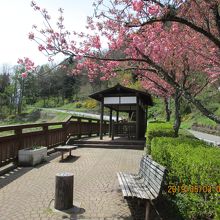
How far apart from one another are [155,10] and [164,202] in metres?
3.97

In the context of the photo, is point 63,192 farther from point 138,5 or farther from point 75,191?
point 138,5

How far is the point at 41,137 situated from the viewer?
12.6 metres

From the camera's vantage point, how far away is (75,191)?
7.20 metres

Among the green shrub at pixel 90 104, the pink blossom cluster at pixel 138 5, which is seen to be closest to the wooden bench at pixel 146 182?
the pink blossom cluster at pixel 138 5

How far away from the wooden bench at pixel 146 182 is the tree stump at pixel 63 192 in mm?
1017

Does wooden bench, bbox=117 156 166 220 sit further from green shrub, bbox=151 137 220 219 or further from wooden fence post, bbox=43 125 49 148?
wooden fence post, bbox=43 125 49 148

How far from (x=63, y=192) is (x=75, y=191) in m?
1.33

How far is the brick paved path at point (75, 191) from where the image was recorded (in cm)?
563

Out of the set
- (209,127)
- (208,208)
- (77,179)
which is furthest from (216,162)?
(209,127)

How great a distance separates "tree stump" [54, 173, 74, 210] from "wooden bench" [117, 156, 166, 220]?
1.02m

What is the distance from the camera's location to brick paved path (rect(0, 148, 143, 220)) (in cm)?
563

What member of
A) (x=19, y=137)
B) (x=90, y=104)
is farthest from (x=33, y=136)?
(x=90, y=104)

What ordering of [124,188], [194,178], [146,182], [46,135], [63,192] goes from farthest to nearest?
[46,135] → [146,182] → [63,192] → [124,188] → [194,178]

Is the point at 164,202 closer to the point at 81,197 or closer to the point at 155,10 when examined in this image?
the point at 81,197
